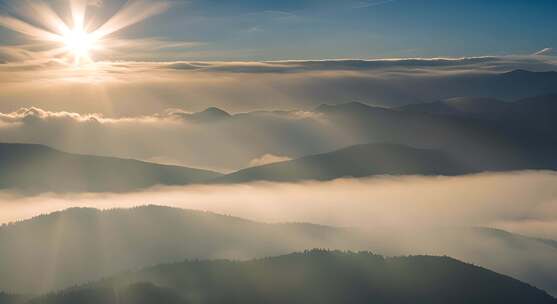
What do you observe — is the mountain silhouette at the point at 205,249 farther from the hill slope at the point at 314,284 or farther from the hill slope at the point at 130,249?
the hill slope at the point at 314,284

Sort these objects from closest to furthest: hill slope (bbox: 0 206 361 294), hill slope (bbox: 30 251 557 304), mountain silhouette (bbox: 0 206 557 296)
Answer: hill slope (bbox: 30 251 557 304) → mountain silhouette (bbox: 0 206 557 296) → hill slope (bbox: 0 206 361 294)

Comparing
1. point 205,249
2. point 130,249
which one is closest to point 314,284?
point 205,249

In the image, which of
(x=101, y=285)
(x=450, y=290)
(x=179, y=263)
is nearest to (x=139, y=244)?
(x=179, y=263)

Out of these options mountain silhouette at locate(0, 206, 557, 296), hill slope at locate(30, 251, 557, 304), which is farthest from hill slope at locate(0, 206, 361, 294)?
hill slope at locate(30, 251, 557, 304)

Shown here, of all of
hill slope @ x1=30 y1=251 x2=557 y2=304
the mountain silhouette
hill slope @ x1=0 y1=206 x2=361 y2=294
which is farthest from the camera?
hill slope @ x1=0 y1=206 x2=361 y2=294

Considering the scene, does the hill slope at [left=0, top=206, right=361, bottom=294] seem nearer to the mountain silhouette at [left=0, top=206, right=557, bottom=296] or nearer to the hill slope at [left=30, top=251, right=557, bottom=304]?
the mountain silhouette at [left=0, top=206, right=557, bottom=296]

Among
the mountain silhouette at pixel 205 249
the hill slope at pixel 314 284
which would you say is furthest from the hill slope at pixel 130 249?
the hill slope at pixel 314 284

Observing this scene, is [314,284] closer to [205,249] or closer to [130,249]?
[205,249]

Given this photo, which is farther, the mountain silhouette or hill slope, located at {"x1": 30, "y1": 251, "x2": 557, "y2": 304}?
the mountain silhouette
